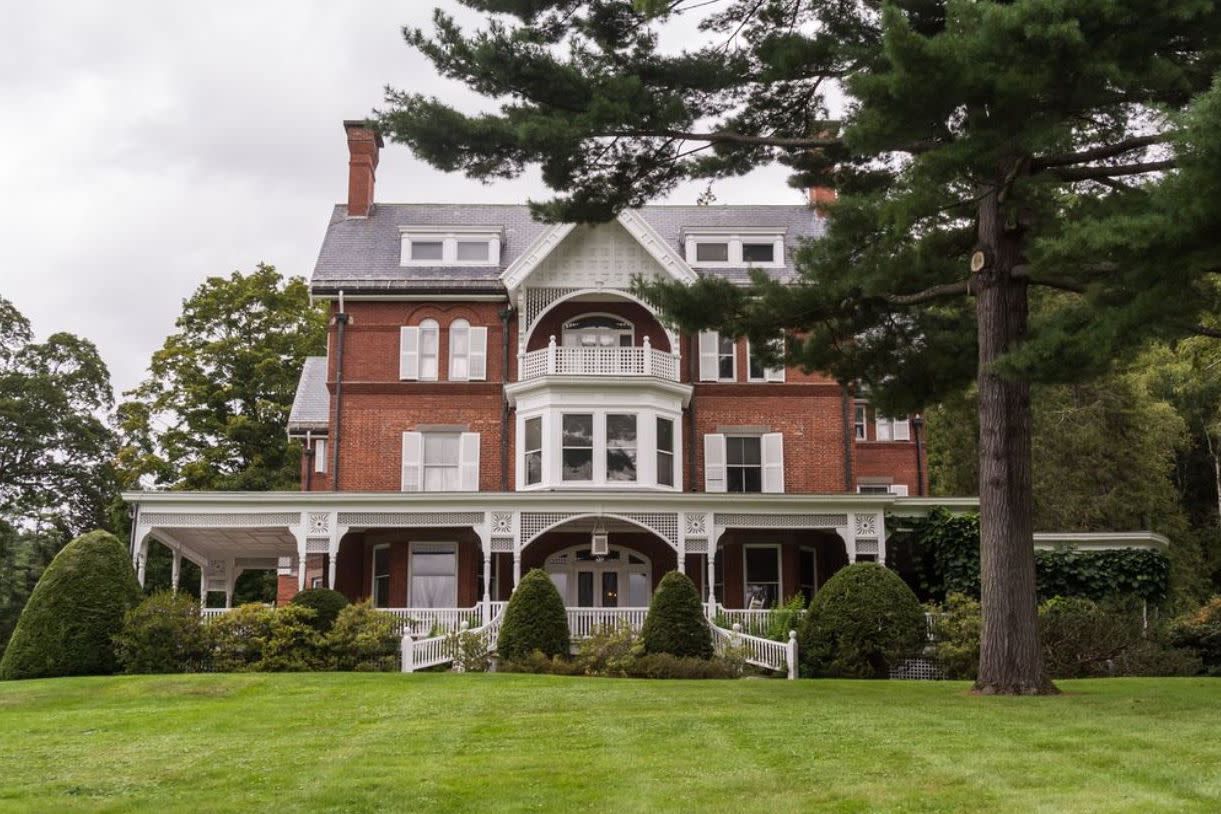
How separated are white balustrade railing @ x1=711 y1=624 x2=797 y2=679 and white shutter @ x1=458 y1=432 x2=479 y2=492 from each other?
28.3 ft

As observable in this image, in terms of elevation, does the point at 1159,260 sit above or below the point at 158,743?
above

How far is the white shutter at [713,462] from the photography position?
31719 millimetres

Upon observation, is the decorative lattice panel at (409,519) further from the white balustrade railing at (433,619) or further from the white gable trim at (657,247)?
the white gable trim at (657,247)

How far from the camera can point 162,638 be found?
21.9 meters

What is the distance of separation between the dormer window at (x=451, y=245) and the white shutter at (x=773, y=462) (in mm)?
8199

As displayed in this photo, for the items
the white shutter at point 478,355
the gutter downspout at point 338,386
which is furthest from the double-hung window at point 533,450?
the gutter downspout at point 338,386

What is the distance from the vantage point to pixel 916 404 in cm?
2047

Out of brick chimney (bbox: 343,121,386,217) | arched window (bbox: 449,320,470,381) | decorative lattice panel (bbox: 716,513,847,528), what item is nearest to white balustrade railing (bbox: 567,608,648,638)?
decorative lattice panel (bbox: 716,513,847,528)

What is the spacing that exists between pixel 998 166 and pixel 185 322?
35.2 m

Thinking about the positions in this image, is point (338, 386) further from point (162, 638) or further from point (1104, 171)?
point (1104, 171)

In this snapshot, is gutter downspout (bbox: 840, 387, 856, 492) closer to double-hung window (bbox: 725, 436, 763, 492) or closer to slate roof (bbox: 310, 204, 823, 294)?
double-hung window (bbox: 725, 436, 763, 492)

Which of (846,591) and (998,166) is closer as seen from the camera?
(998,166)

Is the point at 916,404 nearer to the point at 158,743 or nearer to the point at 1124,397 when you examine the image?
the point at 158,743

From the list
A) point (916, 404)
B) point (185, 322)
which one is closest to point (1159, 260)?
point (916, 404)
